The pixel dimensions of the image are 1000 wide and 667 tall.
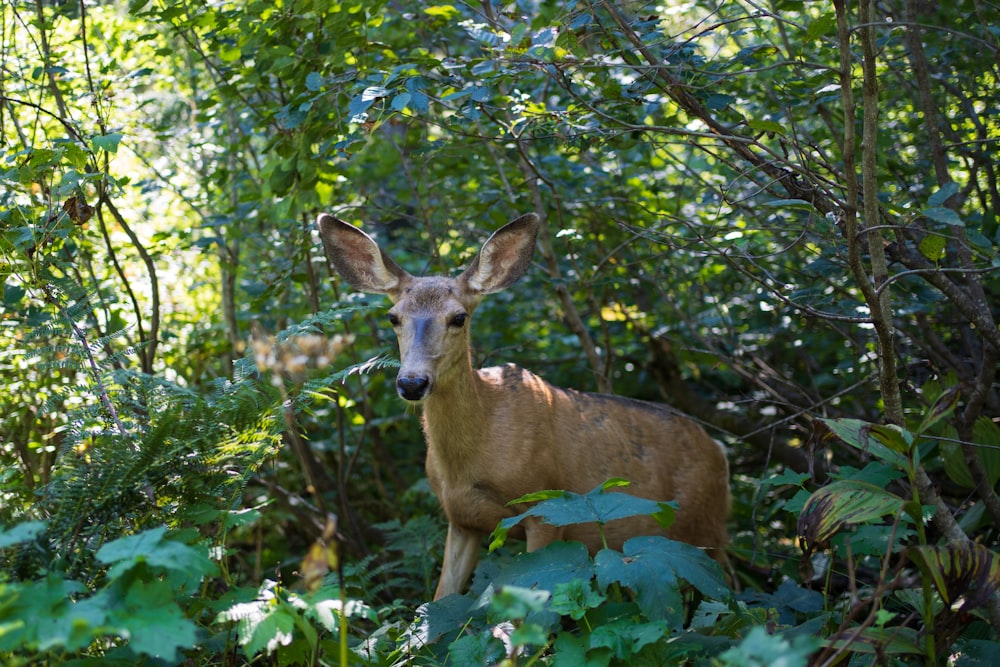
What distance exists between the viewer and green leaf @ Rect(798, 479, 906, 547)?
317 cm

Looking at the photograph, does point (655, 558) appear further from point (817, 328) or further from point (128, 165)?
point (128, 165)

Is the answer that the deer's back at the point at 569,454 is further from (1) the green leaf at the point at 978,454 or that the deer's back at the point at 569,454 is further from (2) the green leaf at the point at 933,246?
(2) the green leaf at the point at 933,246

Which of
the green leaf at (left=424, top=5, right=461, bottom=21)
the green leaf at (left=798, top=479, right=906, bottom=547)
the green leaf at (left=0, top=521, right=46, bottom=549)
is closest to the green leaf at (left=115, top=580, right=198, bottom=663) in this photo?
the green leaf at (left=0, top=521, right=46, bottom=549)

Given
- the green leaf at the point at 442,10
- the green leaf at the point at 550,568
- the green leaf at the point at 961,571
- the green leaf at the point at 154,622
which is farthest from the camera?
the green leaf at the point at 442,10

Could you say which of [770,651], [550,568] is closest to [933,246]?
[550,568]

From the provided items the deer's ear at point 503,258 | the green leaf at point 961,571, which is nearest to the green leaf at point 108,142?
the deer's ear at point 503,258

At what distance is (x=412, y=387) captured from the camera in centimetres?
459

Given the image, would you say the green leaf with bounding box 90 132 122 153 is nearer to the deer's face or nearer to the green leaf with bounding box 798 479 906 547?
the deer's face

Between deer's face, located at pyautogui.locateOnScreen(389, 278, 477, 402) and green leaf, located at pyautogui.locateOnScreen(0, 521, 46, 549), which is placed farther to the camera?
deer's face, located at pyautogui.locateOnScreen(389, 278, 477, 402)

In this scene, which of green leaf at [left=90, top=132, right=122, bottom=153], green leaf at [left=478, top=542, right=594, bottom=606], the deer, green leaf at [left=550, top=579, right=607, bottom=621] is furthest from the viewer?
the deer

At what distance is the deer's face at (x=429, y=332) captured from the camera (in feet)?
15.3

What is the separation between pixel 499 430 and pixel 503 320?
10.1 feet

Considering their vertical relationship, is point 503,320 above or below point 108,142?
below

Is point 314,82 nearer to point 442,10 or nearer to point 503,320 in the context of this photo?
point 442,10
